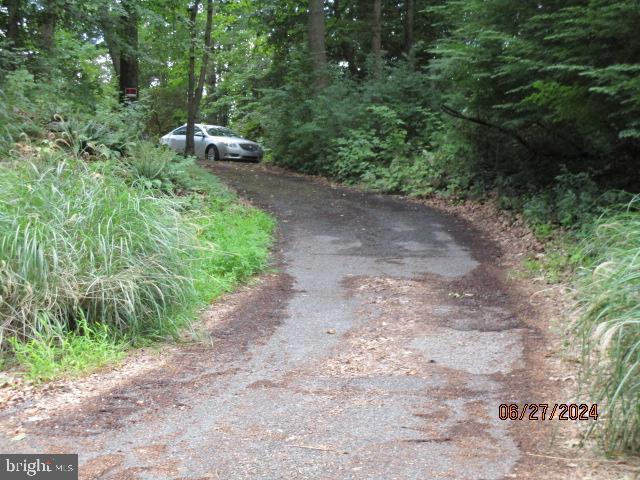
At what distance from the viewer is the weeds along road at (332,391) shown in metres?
3.99

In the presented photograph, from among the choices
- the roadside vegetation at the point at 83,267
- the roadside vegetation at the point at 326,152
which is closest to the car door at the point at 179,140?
the roadside vegetation at the point at 326,152

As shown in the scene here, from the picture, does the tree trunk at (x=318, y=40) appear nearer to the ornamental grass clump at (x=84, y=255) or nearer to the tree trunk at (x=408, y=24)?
the tree trunk at (x=408, y=24)

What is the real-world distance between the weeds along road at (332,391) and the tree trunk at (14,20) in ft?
25.2

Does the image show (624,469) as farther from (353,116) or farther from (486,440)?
(353,116)

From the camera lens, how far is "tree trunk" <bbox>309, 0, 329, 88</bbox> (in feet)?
69.9

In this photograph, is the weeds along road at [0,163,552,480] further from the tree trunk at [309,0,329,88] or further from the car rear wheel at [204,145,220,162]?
the car rear wheel at [204,145,220,162]

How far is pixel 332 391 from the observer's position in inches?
205

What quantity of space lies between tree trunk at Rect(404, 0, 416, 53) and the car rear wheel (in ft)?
24.0
